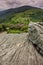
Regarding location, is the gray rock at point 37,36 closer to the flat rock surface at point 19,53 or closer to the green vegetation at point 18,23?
the flat rock surface at point 19,53

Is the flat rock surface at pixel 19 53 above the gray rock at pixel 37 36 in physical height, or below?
below

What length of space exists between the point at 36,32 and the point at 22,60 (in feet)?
6.11

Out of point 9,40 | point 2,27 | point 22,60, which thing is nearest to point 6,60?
point 22,60

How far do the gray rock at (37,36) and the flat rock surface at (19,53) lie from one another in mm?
304

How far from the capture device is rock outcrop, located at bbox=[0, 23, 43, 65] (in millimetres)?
9430

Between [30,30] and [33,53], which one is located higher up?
[30,30]

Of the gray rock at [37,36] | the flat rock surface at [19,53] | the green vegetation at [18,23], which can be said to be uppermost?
the gray rock at [37,36]

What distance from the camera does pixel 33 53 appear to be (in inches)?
385

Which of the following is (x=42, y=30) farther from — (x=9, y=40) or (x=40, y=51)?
(x=9, y=40)

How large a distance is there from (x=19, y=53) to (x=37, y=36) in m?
1.41

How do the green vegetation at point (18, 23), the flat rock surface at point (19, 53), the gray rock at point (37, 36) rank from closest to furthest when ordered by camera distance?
the flat rock surface at point (19, 53), the gray rock at point (37, 36), the green vegetation at point (18, 23)

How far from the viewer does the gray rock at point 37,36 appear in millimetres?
9633

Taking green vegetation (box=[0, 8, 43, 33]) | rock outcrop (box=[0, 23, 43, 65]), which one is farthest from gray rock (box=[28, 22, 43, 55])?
green vegetation (box=[0, 8, 43, 33])

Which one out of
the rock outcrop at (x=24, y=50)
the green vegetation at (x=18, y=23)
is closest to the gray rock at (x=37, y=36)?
the rock outcrop at (x=24, y=50)
